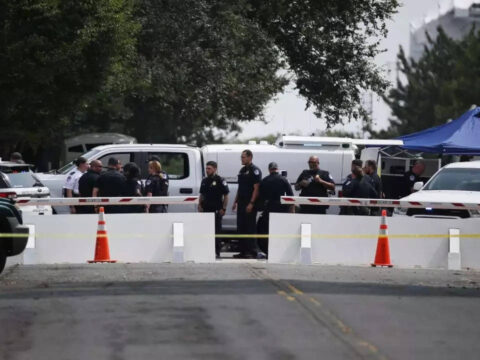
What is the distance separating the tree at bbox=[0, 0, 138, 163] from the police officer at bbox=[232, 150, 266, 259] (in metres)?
12.5

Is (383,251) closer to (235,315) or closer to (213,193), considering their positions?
(213,193)

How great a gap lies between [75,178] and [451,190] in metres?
6.54

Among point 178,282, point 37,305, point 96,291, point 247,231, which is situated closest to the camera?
point 37,305

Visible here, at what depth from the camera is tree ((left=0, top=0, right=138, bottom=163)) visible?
1340 inches

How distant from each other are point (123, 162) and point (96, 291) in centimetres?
1094

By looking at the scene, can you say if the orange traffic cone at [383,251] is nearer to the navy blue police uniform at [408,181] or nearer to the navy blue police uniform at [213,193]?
the navy blue police uniform at [213,193]

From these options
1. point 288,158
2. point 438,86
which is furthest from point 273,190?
point 438,86

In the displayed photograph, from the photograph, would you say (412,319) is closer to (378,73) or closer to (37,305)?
(37,305)

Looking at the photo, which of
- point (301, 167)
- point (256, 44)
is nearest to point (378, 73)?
point (256, 44)

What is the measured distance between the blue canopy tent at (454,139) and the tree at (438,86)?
53430 mm

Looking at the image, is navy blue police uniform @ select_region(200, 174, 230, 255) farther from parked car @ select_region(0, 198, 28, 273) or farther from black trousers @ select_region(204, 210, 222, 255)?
parked car @ select_region(0, 198, 28, 273)

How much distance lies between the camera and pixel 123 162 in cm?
2531

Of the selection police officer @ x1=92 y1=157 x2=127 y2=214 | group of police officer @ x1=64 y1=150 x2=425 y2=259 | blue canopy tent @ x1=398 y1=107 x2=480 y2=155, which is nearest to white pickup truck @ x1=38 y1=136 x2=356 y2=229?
group of police officer @ x1=64 y1=150 x2=425 y2=259

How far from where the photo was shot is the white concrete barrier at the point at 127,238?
20.2 m
